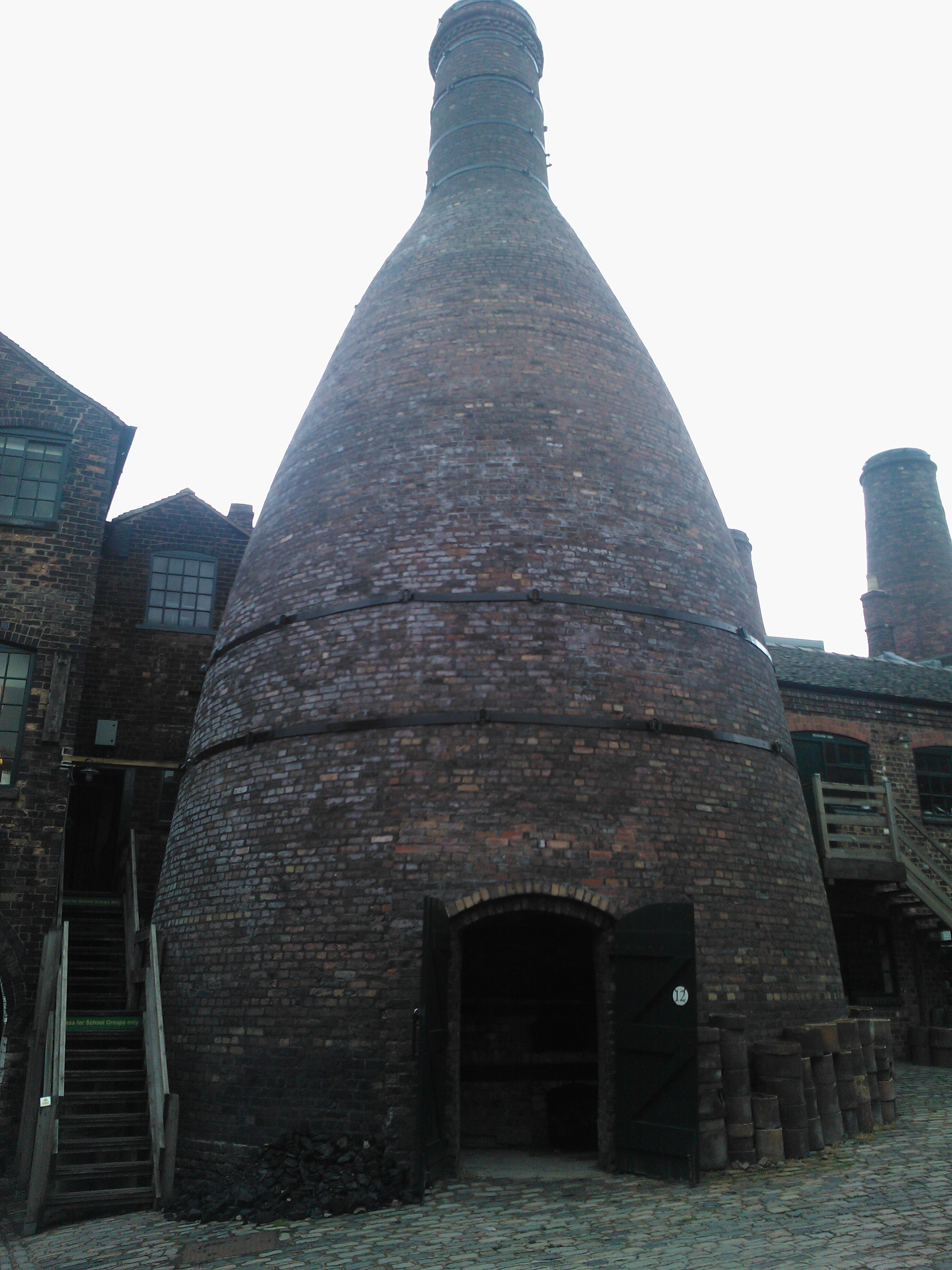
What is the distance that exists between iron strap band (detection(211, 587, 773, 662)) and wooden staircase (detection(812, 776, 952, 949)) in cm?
502

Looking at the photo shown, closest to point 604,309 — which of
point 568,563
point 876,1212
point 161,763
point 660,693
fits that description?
point 568,563

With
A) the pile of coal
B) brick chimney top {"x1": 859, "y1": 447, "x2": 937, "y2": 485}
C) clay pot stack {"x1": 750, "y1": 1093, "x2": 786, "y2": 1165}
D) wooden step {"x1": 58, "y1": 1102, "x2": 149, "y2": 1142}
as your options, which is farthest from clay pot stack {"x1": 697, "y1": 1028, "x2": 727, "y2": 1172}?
brick chimney top {"x1": 859, "y1": 447, "x2": 937, "y2": 485}

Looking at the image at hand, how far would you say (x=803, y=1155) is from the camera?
27.1 feet

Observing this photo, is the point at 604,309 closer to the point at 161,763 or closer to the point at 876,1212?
the point at 161,763

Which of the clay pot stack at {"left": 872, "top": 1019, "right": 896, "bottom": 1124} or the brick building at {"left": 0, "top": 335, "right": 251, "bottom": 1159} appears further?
the brick building at {"left": 0, "top": 335, "right": 251, "bottom": 1159}

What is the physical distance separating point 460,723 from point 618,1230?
14.1 feet

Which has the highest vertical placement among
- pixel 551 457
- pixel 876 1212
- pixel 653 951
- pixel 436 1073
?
pixel 551 457

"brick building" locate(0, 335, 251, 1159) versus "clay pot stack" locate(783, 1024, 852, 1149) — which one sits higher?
"brick building" locate(0, 335, 251, 1159)

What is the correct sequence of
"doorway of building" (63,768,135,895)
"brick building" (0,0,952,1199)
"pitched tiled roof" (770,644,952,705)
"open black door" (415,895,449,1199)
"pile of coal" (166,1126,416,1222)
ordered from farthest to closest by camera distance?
"pitched tiled roof" (770,644,952,705) → "doorway of building" (63,768,135,895) → "brick building" (0,0,952,1199) → "open black door" (415,895,449,1199) → "pile of coal" (166,1126,416,1222)

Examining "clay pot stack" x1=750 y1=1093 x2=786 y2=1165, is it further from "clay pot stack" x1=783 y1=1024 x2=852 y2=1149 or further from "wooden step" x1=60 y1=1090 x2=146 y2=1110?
"wooden step" x1=60 y1=1090 x2=146 y2=1110

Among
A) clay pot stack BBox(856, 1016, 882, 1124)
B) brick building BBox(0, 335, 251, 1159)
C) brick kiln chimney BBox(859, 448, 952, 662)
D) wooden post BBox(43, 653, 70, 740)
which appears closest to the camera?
clay pot stack BBox(856, 1016, 882, 1124)

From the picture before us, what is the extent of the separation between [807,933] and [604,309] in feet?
27.2

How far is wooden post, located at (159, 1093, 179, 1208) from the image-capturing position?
793 centimetres

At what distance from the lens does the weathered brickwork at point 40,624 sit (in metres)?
11.3
